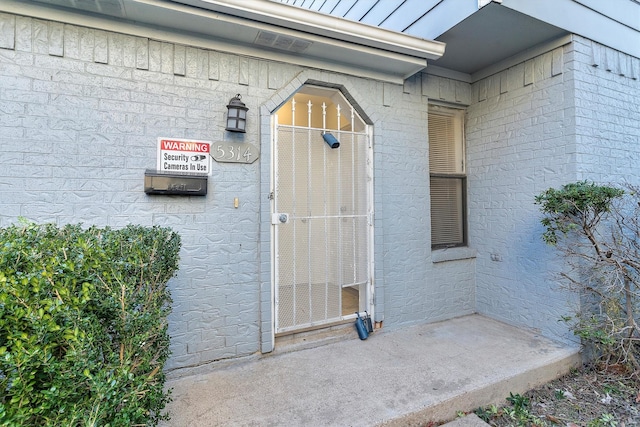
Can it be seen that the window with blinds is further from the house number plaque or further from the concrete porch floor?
the house number plaque

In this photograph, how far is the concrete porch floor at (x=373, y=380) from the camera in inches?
81.3

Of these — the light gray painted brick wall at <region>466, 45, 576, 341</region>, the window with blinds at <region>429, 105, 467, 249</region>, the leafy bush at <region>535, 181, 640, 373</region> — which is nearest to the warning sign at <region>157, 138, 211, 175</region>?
the window with blinds at <region>429, 105, 467, 249</region>

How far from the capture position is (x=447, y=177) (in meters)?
4.04

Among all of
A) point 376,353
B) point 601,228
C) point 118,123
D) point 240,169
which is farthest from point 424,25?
point 376,353

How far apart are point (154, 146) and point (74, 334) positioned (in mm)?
1828

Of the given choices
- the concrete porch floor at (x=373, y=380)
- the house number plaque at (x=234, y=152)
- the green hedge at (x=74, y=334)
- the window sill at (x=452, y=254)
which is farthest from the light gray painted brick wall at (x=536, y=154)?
the green hedge at (x=74, y=334)

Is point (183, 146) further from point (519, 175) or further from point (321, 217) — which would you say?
point (519, 175)

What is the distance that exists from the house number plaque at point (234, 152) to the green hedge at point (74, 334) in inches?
52.3

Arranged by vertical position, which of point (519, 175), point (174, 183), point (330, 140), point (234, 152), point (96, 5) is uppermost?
point (96, 5)

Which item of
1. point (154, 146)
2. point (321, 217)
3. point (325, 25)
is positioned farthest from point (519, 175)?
point (154, 146)

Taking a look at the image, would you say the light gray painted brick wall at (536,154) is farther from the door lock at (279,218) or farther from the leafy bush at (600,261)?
the door lock at (279,218)

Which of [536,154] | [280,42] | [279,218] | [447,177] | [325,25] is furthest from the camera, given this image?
[447,177]

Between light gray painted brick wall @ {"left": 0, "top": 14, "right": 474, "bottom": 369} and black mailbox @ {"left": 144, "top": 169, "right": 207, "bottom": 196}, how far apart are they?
69 mm

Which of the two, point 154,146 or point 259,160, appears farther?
point 259,160
